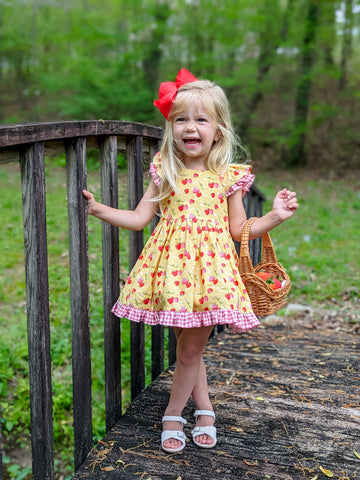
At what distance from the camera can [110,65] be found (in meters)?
13.5

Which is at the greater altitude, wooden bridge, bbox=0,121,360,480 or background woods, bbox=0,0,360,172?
background woods, bbox=0,0,360,172

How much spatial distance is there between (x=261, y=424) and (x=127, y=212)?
3.69ft

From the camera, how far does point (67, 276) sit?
16.7ft

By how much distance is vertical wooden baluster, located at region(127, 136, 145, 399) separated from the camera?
2.37m

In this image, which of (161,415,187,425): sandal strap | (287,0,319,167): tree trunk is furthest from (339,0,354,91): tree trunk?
(161,415,187,425): sandal strap

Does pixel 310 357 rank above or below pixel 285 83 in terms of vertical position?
below

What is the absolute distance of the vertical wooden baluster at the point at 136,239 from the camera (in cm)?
237

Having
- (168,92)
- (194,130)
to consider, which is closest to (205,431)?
(194,130)

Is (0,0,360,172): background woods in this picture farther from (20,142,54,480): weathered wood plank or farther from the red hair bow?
(20,142,54,480): weathered wood plank

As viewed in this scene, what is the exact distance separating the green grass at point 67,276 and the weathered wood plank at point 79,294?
30 centimetres

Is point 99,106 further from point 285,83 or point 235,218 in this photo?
point 235,218

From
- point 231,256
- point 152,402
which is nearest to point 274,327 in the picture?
point 152,402

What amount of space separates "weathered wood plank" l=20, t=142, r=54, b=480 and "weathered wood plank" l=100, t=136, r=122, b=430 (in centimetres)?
46

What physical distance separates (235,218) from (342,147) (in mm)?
12815
